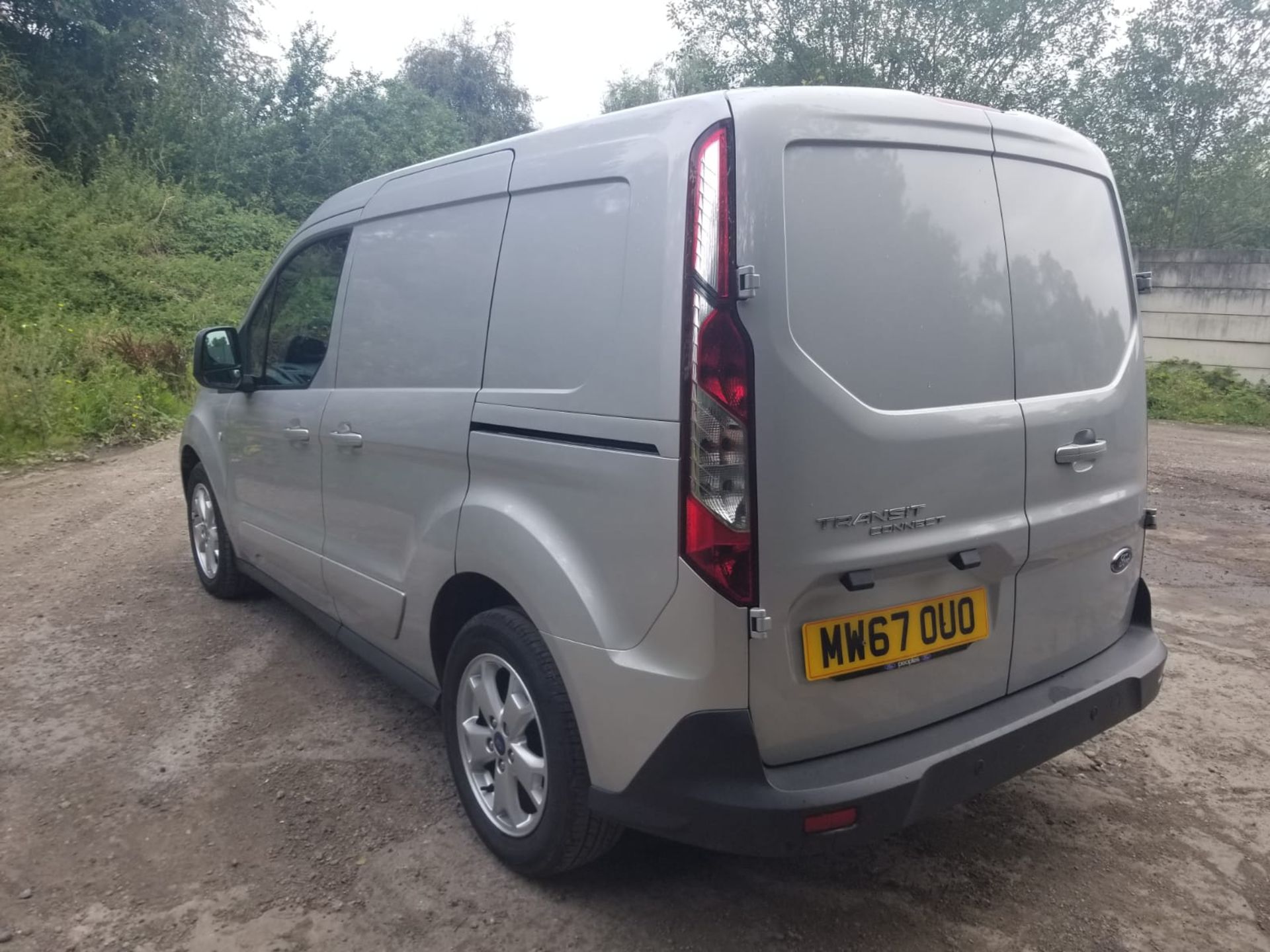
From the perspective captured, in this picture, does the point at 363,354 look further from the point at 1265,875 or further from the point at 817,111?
the point at 1265,875

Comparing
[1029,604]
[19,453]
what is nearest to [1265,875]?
[1029,604]

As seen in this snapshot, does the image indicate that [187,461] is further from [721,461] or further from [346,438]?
[721,461]

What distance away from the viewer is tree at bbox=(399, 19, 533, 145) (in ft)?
99.5

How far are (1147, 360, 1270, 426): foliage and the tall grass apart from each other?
1175 cm

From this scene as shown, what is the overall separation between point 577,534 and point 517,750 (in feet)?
2.25

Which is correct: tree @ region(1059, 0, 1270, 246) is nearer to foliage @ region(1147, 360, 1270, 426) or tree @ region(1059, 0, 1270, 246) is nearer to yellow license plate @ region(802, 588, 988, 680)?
foliage @ region(1147, 360, 1270, 426)

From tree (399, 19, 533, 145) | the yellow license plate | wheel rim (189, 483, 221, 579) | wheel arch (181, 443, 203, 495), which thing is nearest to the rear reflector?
the yellow license plate

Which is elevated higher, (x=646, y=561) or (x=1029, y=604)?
(x=646, y=561)

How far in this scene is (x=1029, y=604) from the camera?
2473 millimetres

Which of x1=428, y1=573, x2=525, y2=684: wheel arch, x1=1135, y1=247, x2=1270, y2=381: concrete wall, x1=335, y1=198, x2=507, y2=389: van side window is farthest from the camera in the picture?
x1=1135, y1=247, x2=1270, y2=381: concrete wall

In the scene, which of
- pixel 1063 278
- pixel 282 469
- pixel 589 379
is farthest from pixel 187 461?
pixel 1063 278

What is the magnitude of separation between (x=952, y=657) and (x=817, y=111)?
1.30 meters

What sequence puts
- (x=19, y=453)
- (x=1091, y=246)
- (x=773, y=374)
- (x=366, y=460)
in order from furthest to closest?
(x=19, y=453) < (x=366, y=460) < (x=1091, y=246) < (x=773, y=374)

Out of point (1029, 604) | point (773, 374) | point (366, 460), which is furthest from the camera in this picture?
point (366, 460)
